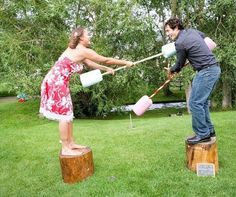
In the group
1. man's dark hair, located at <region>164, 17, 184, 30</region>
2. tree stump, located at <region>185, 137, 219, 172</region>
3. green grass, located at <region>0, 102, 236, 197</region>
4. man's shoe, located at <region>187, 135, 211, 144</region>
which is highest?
man's dark hair, located at <region>164, 17, 184, 30</region>

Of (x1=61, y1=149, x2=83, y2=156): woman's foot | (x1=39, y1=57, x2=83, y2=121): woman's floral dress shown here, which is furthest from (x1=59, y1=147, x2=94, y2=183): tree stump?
(x1=39, y1=57, x2=83, y2=121): woman's floral dress

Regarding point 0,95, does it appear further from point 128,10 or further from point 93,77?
point 93,77

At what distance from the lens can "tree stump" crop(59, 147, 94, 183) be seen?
6250 millimetres

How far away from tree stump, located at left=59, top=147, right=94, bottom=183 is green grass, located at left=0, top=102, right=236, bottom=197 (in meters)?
0.13

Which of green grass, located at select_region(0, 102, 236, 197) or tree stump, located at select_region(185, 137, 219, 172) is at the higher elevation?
tree stump, located at select_region(185, 137, 219, 172)

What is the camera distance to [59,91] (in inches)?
238

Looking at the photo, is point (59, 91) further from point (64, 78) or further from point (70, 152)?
point (70, 152)

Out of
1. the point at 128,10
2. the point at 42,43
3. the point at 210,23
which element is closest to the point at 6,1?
the point at 42,43

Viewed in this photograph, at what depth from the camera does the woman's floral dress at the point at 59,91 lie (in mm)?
6031

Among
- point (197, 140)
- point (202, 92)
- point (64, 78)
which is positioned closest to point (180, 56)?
point (202, 92)

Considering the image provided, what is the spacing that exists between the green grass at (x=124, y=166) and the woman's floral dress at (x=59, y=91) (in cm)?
110

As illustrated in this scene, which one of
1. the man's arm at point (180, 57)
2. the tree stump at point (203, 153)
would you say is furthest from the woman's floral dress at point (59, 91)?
the tree stump at point (203, 153)

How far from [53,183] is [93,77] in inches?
69.2

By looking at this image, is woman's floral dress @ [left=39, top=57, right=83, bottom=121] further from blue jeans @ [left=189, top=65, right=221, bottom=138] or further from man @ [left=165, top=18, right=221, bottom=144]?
blue jeans @ [left=189, top=65, right=221, bottom=138]
